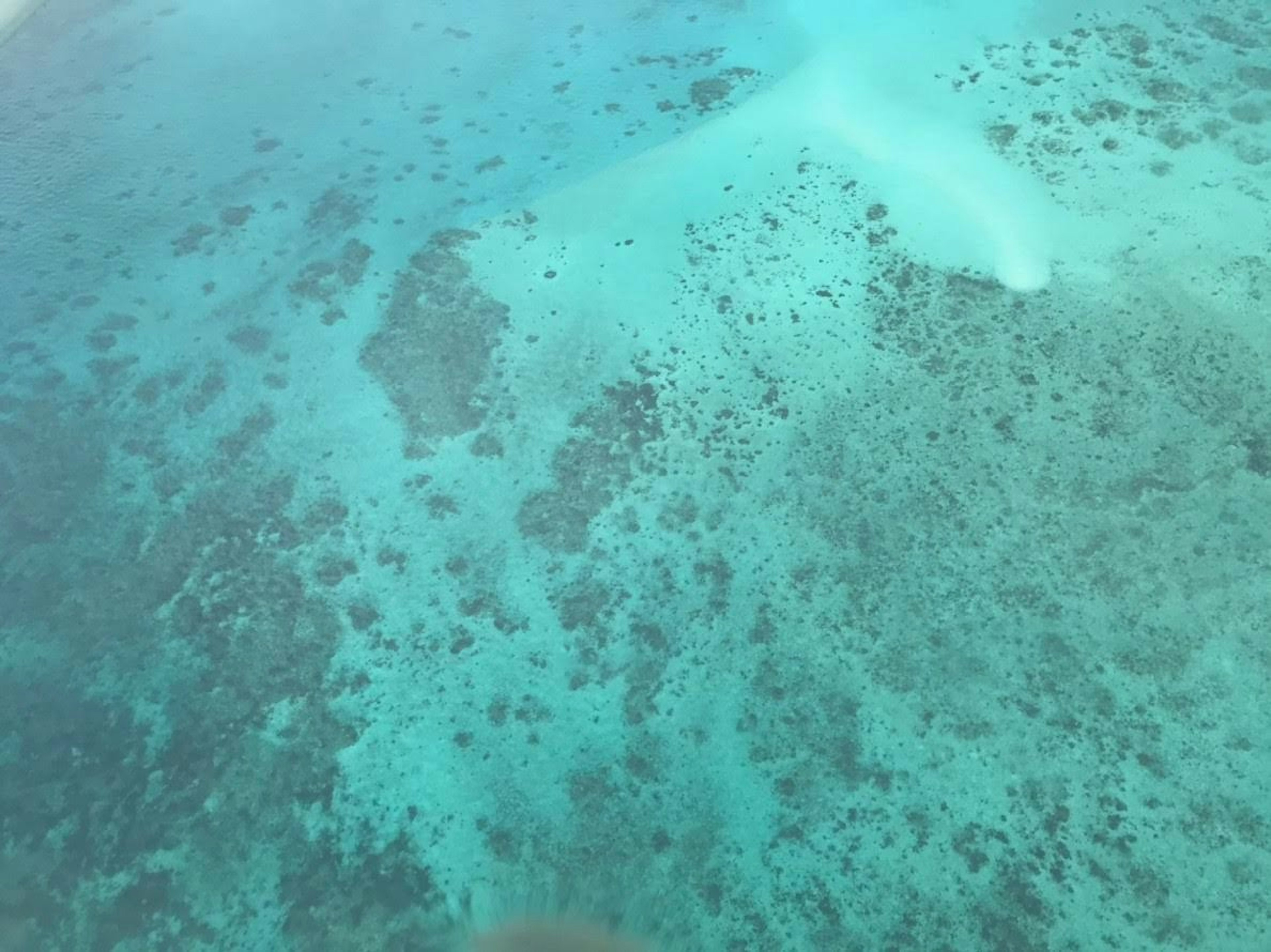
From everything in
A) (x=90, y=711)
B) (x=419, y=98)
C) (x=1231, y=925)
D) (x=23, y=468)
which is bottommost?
(x=1231, y=925)

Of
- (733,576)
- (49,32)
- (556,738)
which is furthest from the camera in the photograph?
(49,32)

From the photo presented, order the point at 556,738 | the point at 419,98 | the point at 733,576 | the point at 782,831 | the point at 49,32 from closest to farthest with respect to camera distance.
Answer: the point at 782,831 < the point at 556,738 < the point at 733,576 < the point at 419,98 < the point at 49,32

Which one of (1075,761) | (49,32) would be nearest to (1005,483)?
(1075,761)

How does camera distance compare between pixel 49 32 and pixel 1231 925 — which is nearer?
pixel 1231 925

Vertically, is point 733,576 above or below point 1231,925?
above

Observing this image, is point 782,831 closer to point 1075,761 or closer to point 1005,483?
point 1075,761

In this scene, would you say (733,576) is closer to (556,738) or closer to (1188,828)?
(556,738)

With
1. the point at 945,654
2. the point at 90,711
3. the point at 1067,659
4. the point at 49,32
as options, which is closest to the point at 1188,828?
the point at 1067,659
